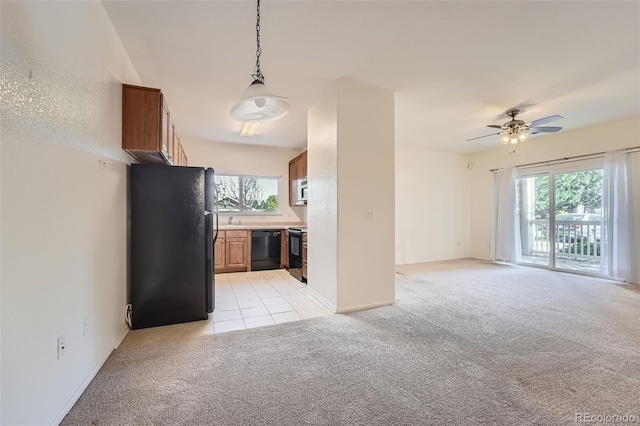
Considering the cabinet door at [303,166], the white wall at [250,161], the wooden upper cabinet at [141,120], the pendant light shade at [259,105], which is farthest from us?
the white wall at [250,161]

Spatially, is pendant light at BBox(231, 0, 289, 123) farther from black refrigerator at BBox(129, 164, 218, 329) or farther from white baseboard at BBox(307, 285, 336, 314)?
white baseboard at BBox(307, 285, 336, 314)

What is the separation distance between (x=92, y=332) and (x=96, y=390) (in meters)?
0.37

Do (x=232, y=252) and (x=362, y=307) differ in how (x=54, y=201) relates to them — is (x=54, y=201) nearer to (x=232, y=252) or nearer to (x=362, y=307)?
(x=362, y=307)

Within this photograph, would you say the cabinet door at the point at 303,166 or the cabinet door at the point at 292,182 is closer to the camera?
the cabinet door at the point at 303,166

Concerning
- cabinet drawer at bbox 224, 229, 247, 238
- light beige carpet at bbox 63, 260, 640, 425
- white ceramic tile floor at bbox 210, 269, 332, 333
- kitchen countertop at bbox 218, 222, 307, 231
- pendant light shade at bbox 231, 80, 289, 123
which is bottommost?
light beige carpet at bbox 63, 260, 640, 425

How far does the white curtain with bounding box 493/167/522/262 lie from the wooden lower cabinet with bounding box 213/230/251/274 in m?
5.48

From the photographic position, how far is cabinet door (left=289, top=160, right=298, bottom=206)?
5.76m

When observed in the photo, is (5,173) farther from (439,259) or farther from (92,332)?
(439,259)

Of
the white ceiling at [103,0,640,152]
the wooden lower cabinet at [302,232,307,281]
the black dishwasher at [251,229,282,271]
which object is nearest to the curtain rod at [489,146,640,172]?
the white ceiling at [103,0,640,152]

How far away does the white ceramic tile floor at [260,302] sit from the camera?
2.89 meters

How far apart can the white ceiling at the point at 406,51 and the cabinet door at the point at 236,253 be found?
7.75 feet

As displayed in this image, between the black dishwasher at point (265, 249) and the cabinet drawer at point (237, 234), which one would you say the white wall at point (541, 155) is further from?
the cabinet drawer at point (237, 234)

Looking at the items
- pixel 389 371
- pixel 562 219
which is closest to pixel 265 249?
pixel 389 371

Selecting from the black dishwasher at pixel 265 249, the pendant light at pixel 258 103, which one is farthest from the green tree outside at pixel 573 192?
the pendant light at pixel 258 103
